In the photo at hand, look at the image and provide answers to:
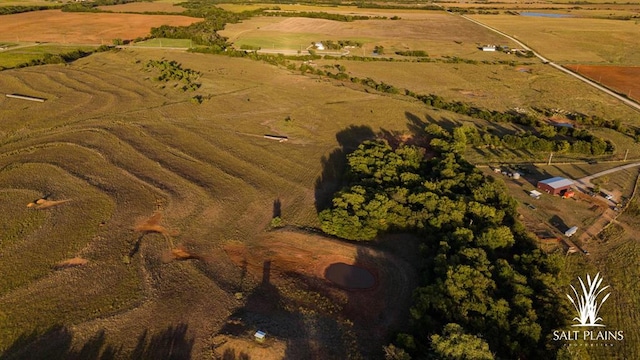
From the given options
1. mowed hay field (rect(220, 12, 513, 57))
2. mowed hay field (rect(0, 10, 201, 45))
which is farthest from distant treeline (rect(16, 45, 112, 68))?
mowed hay field (rect(220, 12, 513, 57))

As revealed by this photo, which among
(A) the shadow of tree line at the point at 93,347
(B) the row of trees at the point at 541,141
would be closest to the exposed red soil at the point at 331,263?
(A) the shadow of tree line at the point at 93,347

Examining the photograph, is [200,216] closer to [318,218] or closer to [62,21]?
[318,218]

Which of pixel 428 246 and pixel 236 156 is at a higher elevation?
pixel 236 156

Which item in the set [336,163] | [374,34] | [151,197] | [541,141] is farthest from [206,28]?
[541,141]

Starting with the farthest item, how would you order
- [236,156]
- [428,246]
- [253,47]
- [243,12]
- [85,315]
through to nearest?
[243,12] < [253,47] < [236,156] < [428,246] < [85,315]

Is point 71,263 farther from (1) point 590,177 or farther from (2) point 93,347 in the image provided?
(1) point 590,177

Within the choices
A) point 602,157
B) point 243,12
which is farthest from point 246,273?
point 243,12

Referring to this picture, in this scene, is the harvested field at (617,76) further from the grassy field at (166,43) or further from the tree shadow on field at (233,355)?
the grassy field at (166,43)

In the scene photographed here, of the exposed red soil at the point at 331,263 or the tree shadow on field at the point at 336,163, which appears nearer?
the exposed red soil at the point at 331,263
